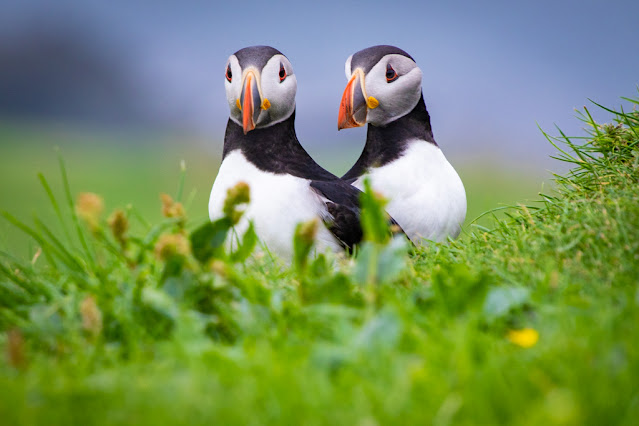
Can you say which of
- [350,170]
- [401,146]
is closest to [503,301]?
[401,146]

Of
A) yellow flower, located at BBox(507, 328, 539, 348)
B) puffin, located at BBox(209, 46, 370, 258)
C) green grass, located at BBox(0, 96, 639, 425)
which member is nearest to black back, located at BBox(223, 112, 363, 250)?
puffin, located at BBox(209, 46, 370, 258)

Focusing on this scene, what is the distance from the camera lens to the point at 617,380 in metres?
1.31

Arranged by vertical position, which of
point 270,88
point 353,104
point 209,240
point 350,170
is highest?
point 270,88

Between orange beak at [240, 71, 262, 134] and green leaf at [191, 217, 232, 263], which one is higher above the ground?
orange beak at [240, 71, 262, 134]

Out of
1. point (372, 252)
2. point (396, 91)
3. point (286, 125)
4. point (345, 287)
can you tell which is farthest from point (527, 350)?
point (396, 91)

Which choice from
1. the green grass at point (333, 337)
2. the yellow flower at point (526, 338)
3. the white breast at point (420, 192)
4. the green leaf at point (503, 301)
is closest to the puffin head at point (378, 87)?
the white breast at point (420, 192)

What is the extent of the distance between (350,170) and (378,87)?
0.58m

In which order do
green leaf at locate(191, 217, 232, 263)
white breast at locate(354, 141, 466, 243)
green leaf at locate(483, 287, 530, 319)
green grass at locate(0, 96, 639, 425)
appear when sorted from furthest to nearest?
white breast at locate(354, 141, 466, 243) → green leaf at locate(191, 217, 232, 263) → green leaf at locate(483, 287, 530, 319) → green grass at locate(0, 96, 639, 425)

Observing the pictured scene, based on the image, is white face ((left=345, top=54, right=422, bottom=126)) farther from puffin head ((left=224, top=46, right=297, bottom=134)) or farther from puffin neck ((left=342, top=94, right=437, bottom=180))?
puffin head ((left=224, top=46, right=297, bottom=134))

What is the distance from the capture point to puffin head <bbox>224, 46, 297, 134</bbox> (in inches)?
133

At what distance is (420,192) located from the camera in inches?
150

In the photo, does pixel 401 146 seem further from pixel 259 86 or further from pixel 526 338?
pixel 526 338

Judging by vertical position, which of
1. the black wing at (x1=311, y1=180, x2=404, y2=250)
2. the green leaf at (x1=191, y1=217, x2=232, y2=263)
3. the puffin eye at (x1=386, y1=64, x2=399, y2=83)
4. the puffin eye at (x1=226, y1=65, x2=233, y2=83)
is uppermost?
the puffin eye at (x1=226, y1=65, x2=233, y2=83)

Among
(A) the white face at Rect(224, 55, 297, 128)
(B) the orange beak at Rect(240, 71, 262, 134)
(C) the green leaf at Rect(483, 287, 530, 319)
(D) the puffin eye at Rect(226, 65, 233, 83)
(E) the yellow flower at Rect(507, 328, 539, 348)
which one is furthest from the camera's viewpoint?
(D) the puffin eye at Rect(226, 65, 233, 83)
